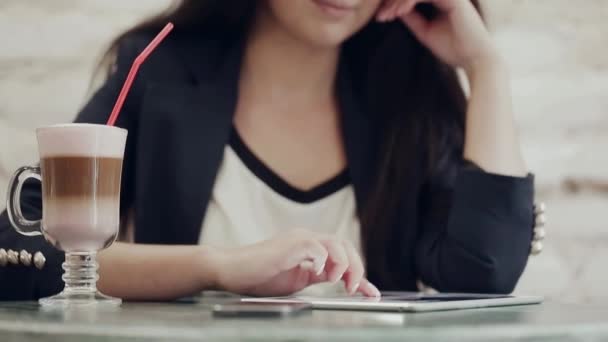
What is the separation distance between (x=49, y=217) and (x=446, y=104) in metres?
0.85

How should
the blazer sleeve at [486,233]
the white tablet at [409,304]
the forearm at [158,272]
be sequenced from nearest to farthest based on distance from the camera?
the white tablet at [409,304] → the forearm at [158,272] → the blazer sleeve at [486,233]

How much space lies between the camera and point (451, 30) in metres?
1.38

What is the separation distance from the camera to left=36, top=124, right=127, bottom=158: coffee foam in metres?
0.79

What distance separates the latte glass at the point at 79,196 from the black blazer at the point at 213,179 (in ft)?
0.97

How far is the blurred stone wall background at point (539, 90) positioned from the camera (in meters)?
1.53

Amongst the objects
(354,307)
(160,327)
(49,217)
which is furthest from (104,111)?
(160,327)

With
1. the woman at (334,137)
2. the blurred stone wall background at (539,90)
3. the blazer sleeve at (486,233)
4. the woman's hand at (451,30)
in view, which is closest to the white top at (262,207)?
the woman at (334,137)

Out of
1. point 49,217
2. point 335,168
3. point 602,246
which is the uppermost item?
point 49,217

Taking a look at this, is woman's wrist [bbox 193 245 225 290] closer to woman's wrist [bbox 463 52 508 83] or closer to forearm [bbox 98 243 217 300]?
forearm [bbox 98 243 217 300]

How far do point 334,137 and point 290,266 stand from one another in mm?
604

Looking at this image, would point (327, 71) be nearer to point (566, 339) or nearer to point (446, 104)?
point (446, 104)

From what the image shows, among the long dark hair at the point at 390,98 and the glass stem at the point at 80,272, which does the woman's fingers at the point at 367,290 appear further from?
the long dark hair at the point at 390,98

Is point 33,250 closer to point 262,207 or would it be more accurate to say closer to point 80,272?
point 80,272

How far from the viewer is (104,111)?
1.27 m
